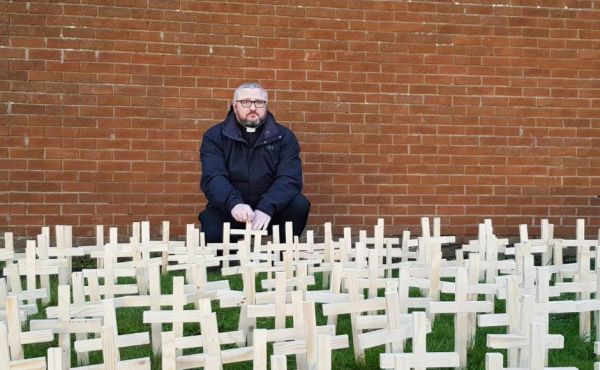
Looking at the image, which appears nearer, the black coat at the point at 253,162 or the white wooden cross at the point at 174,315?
the white wooden cross at the point at 174,315

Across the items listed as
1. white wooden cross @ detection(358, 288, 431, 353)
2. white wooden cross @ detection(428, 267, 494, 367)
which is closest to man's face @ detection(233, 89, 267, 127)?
white wooden cross @ detection(428, 267, 494, 367)

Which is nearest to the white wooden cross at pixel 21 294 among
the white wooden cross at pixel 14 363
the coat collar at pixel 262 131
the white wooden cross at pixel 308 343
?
the white wooden cross at pixel 14 363

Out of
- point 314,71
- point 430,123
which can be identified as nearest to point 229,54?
point 314,71

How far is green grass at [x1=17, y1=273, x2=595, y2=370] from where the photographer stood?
3.54 m

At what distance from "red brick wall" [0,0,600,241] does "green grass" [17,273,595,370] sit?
8.34ft

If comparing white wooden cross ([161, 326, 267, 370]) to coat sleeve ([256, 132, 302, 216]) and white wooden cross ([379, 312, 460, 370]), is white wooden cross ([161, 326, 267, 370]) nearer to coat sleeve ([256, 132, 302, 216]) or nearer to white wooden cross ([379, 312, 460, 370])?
white wooden cross ([379, 312, 460, 370])

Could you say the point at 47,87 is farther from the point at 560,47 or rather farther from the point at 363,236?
the point at 560,47

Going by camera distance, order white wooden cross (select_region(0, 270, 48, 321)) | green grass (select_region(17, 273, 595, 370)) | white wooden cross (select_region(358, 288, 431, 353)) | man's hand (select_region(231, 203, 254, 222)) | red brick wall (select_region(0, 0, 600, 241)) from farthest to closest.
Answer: red brick wall (select_region(0, 0, 600, 241)) → man's hand (select_region(231, 203, 254, 222)) → white wooden cross (select_region(0, 270, 48, 321)) → green grass (select_region(17, 273, 595, 370)) → white wooden cross (select_region(358, 288, 431, 353))

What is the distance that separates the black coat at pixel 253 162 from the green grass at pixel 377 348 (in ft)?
6.12

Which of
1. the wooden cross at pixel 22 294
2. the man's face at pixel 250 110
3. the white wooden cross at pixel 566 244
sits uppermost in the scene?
the man's face at pixel 250 110

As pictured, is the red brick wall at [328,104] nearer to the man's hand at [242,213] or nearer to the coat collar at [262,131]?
the coat collar at [262,131]

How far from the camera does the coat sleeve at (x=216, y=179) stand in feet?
20.5

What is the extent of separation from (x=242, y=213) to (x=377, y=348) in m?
2.53

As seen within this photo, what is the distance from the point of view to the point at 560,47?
302 inches
